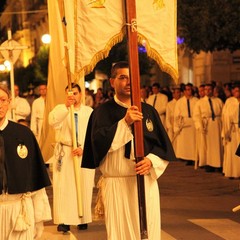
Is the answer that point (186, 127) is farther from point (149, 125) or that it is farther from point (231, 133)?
point (149, 125)

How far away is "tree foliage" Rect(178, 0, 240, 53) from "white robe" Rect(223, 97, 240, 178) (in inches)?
118

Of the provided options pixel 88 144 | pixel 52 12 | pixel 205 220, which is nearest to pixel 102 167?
pixel 88 144

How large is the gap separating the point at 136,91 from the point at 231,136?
1139 cm

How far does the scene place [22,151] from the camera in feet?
21.6

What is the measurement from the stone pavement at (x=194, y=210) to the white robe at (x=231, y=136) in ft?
0.80

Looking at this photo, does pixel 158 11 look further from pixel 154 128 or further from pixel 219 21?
pixel 219 21

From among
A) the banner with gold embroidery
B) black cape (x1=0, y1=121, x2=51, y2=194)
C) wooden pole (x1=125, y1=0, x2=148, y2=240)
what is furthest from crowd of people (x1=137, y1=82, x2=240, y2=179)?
black cape (x1=0, y1=121, x2=51, y2=194)

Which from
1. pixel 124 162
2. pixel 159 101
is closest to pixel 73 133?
pixel 124 162

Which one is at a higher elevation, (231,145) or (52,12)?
(52,12)

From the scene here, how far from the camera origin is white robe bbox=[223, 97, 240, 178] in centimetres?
1775

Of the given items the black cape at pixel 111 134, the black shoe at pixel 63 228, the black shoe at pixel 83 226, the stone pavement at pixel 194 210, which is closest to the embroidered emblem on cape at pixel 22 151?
the black cape at pixel 111 134

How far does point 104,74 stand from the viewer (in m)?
36.2

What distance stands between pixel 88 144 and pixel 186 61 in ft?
103

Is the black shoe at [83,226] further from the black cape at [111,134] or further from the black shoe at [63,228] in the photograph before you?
the black cape at [111,134]
